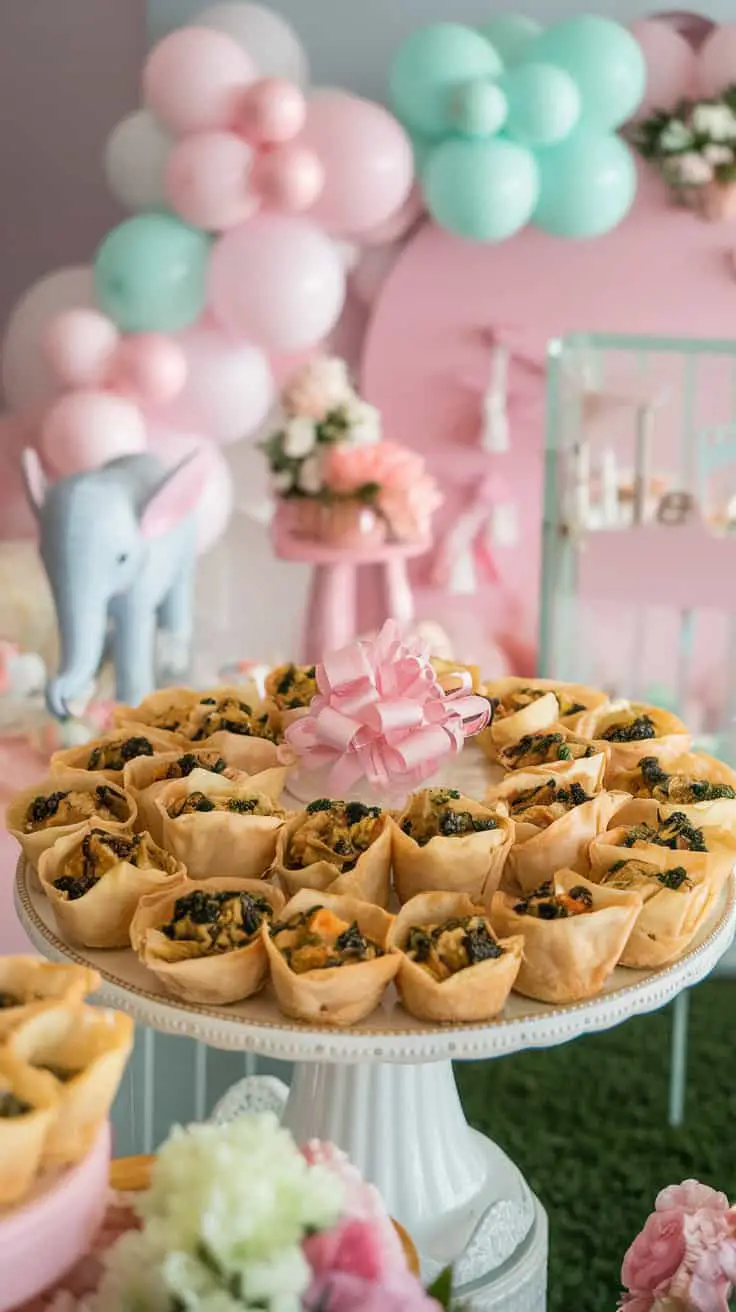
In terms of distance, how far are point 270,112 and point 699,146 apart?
3.51 feet

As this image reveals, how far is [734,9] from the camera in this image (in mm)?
3424

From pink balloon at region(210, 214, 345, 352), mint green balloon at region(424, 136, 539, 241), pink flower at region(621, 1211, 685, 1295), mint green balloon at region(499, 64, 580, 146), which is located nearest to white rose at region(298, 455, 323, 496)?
pink balloon at region(210, 214, 345, 352)

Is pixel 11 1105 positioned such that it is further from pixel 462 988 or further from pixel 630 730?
pixel 630 730

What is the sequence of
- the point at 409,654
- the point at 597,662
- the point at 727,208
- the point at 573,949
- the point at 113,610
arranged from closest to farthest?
the point at 573,949, the point at 409,654, the point at 113,610, the point at 727,208, the point at 597,662

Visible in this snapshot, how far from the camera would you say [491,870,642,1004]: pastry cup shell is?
106 centimetres

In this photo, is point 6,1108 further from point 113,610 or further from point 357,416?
point 357,416

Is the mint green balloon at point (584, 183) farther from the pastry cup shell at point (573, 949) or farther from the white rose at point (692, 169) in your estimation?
the pastry cup shell at point (573, 949)

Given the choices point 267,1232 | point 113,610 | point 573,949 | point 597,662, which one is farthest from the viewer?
point 597,662

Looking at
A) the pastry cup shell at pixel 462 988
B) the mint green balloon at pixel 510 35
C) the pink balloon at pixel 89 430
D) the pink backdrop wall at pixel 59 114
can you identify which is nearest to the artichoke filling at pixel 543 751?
the pastry cup shell at pixel 462 988

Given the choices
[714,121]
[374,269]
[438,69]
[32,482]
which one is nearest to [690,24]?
[714,121]

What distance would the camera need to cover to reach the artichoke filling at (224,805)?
1.23 metres

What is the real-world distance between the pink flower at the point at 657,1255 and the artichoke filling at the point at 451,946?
264 mm

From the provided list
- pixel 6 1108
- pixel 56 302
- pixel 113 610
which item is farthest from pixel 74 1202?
pixel 56 302

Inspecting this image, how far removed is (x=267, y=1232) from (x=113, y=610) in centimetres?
185
